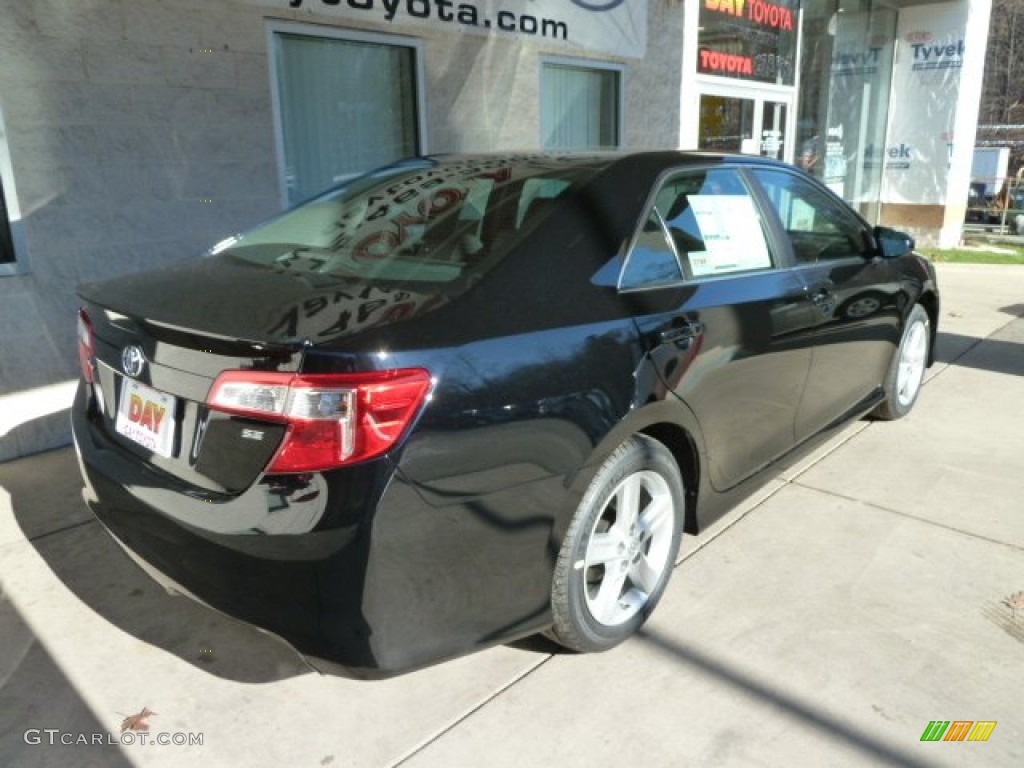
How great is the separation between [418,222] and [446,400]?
3.05ft

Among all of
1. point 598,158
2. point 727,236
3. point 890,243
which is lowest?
point 890,243

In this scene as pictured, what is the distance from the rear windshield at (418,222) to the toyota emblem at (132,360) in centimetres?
48

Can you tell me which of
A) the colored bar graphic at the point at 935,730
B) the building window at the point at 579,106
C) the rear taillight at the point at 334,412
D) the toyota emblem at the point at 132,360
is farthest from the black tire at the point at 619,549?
the building window at the point at 579,106

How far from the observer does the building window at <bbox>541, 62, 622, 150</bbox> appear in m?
7.41

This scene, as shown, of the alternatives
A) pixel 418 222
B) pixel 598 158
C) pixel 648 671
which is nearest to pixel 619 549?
pixel 648 671

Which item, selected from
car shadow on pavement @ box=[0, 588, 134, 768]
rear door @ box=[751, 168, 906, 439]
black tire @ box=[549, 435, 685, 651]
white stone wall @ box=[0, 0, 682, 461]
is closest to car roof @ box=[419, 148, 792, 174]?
rear door @ box=[751, 168, 906, 439]

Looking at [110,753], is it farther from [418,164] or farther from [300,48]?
[300,48]

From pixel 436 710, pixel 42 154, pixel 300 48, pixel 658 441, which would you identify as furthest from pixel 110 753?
pixel 300 48

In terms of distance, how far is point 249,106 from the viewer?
16.6 feet

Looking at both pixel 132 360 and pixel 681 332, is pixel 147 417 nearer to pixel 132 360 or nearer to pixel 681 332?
pixel 132 360

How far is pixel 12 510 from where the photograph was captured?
3701mm

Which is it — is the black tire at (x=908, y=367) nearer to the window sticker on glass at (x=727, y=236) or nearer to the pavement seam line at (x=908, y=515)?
the pavement seam line at (x=908, y=515)

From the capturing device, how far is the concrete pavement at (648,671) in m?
2.24

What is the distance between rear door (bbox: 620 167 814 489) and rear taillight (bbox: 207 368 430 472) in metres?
0.89
